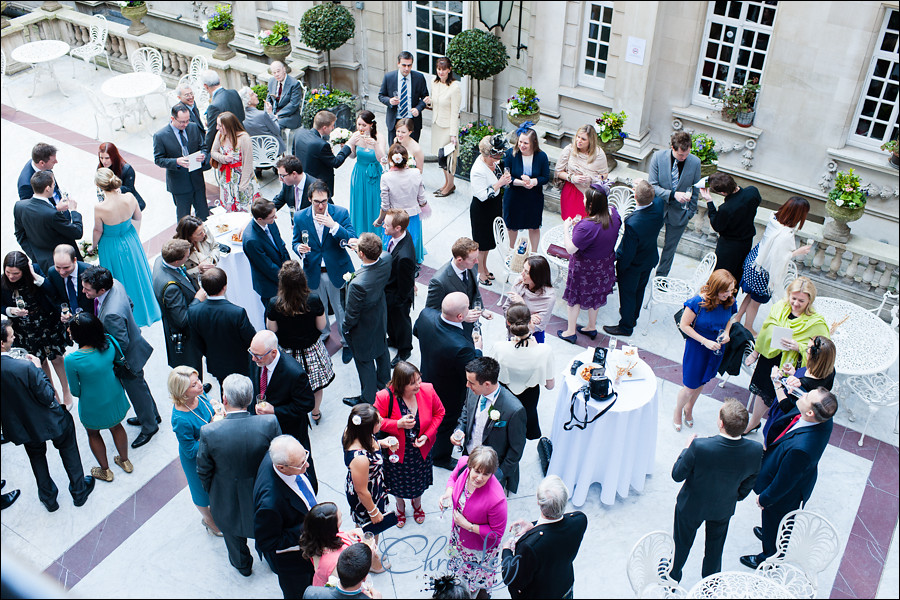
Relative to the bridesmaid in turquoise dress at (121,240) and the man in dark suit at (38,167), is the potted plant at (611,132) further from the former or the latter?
the man in dark suit at (38,167)

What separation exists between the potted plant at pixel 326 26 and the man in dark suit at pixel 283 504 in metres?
8.23

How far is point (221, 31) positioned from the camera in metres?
12.0

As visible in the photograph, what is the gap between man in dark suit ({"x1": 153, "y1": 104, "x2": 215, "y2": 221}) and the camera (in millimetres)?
8438

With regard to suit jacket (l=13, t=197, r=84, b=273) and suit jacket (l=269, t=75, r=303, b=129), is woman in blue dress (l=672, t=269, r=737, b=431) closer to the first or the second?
suit jacket (l=13, t=197, r=84, b=273)

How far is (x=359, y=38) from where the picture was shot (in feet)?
40.6

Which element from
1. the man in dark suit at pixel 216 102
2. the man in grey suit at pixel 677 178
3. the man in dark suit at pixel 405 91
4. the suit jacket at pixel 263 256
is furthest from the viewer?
the man in dark suit at pixel 405 91

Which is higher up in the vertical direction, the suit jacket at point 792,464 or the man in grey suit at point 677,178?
the man in grey suit at point 677,178

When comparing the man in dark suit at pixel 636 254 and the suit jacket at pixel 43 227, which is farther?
the man in dark suit at pixel 636 254

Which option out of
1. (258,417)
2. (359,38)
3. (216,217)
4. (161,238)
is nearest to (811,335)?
(258,417)

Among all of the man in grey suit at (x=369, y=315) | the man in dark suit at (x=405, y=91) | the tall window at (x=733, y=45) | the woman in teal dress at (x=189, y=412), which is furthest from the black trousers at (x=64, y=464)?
the tall window at (x=733, y=45)

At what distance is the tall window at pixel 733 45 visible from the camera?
9.62 m

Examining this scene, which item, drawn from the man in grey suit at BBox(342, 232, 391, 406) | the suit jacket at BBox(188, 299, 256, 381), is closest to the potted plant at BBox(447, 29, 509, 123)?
the man in grey suit at BBox(342, 232, 391, 406)

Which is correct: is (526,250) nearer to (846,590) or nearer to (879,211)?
(846,590)

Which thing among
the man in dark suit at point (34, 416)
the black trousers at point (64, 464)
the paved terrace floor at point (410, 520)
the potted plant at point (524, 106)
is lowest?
the paved terrace floor at point (410, 520)
